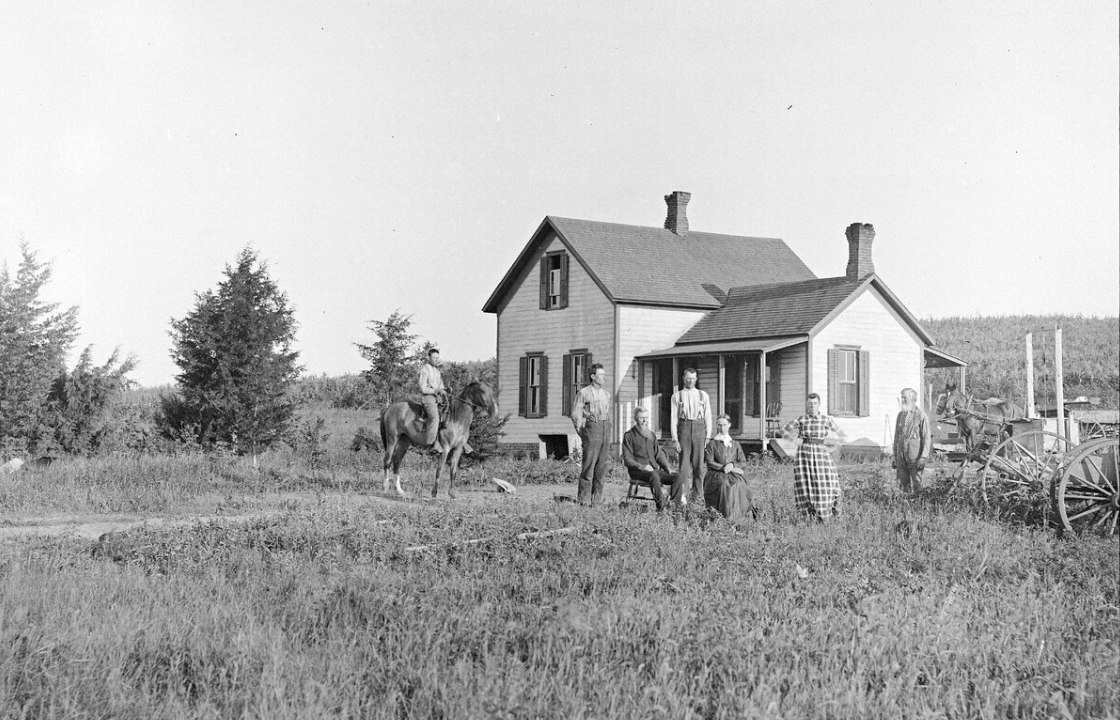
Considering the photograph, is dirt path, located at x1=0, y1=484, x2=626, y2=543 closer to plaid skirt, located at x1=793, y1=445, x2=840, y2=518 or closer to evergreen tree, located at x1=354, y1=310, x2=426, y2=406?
plaid skirt, located at x1=793, y1=445, x2=840, y2=518

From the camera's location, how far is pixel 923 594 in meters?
8.91

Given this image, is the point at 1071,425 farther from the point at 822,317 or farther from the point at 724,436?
the point at 724,436

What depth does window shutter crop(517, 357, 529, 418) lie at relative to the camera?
32250 millimetres

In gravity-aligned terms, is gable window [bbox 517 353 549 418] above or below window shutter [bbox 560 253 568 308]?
below

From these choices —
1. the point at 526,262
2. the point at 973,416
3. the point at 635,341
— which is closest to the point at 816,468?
the point at 973,416

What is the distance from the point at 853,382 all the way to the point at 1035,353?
33.0 meters

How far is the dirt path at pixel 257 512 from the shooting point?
1237cm

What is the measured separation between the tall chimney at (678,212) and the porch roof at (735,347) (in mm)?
5701

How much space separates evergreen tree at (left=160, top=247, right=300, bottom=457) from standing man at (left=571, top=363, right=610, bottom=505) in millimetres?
Answer: 15060

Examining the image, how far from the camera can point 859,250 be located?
2964cm

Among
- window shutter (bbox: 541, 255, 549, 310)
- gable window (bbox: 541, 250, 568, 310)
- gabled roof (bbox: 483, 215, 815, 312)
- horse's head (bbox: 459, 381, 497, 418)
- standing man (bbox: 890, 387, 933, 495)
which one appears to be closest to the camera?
standing man (bbox: 890, 387, 933, 495)

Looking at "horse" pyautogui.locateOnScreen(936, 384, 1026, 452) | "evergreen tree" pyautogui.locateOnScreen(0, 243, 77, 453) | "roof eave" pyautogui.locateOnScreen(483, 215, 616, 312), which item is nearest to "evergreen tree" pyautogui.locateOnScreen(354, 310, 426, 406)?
"roof eave" pyautogui.locateOnScreen(483, 215, 616, 312)

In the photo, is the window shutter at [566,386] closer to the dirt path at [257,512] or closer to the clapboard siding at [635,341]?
the clapboard siding at [635,341]

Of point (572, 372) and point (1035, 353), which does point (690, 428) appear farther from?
point (1035, 353)
